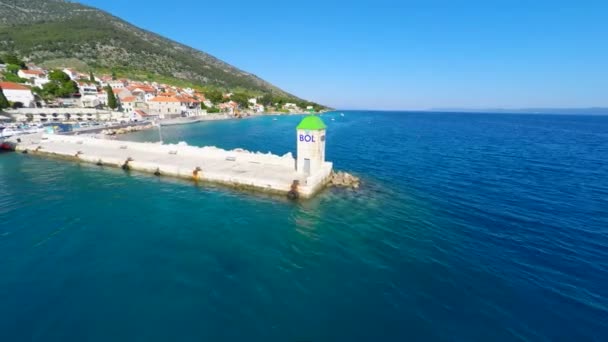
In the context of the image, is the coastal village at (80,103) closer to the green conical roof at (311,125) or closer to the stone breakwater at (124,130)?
the stone breakwater at (124,130)

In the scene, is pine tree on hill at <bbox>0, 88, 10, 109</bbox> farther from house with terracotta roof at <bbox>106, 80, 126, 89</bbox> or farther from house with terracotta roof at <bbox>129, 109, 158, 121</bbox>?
house with terracotta roof at <bbox>106, 80, 126, 89</bbox>

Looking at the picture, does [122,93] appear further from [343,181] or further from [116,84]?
[343,181]

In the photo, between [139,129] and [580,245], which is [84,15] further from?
[580,245]

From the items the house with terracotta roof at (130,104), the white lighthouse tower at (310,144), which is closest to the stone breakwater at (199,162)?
the white lighthouse tower at (310,144)

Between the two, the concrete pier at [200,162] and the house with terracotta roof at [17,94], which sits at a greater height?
the house with terracotta roof at [17,94]

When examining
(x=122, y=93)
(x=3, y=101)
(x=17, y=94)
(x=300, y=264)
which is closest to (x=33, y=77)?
(x=122, y=93)

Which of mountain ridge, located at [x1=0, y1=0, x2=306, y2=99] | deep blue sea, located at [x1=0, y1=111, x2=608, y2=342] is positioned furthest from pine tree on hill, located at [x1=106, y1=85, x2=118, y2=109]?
mountain ridge, located at [x1=0, y1=0, x2=306, y2=99]

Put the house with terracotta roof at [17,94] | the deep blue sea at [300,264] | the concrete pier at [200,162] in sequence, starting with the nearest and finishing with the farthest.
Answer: the deep blue sea at [300,264]
the concrete pier at [200,162]
the house with terracotta roof at [17,94]
